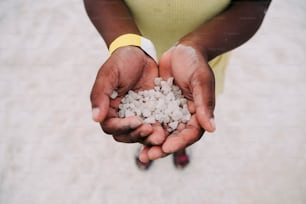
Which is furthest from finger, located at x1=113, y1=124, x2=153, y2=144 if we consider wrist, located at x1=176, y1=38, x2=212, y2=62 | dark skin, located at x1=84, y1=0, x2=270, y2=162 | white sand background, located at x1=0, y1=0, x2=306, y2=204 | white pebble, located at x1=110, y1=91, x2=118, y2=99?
white sand background, located at x1=0, y1=0, x2=306, y2=204

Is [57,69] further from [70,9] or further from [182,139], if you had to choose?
[182,139]

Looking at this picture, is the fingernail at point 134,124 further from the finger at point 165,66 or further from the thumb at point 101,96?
the finger at point 165,66

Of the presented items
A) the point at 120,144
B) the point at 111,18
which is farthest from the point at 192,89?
the point at 120,144

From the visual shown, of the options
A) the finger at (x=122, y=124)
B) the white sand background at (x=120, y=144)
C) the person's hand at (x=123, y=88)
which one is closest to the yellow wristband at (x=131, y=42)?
the person's hand at (x=123, y=88)

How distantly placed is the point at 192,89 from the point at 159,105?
127 millimetres

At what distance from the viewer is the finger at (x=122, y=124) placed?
0.81 metres

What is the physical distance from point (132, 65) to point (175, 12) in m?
0.18

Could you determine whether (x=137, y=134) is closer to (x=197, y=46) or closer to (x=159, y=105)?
(x=159, y=105)

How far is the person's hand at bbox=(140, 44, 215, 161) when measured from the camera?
817 millimetres

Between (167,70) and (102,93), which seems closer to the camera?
(102,93)

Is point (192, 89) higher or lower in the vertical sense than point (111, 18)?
lower

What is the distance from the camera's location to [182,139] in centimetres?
84

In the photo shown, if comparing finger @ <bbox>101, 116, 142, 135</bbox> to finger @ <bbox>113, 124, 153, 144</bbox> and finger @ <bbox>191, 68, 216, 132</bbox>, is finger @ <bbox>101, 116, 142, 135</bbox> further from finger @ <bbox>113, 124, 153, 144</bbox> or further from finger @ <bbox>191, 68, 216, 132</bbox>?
finger @ <bbox>191, 68, 216, 132</bbox>

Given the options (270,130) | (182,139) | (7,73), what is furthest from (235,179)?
(7,73)
